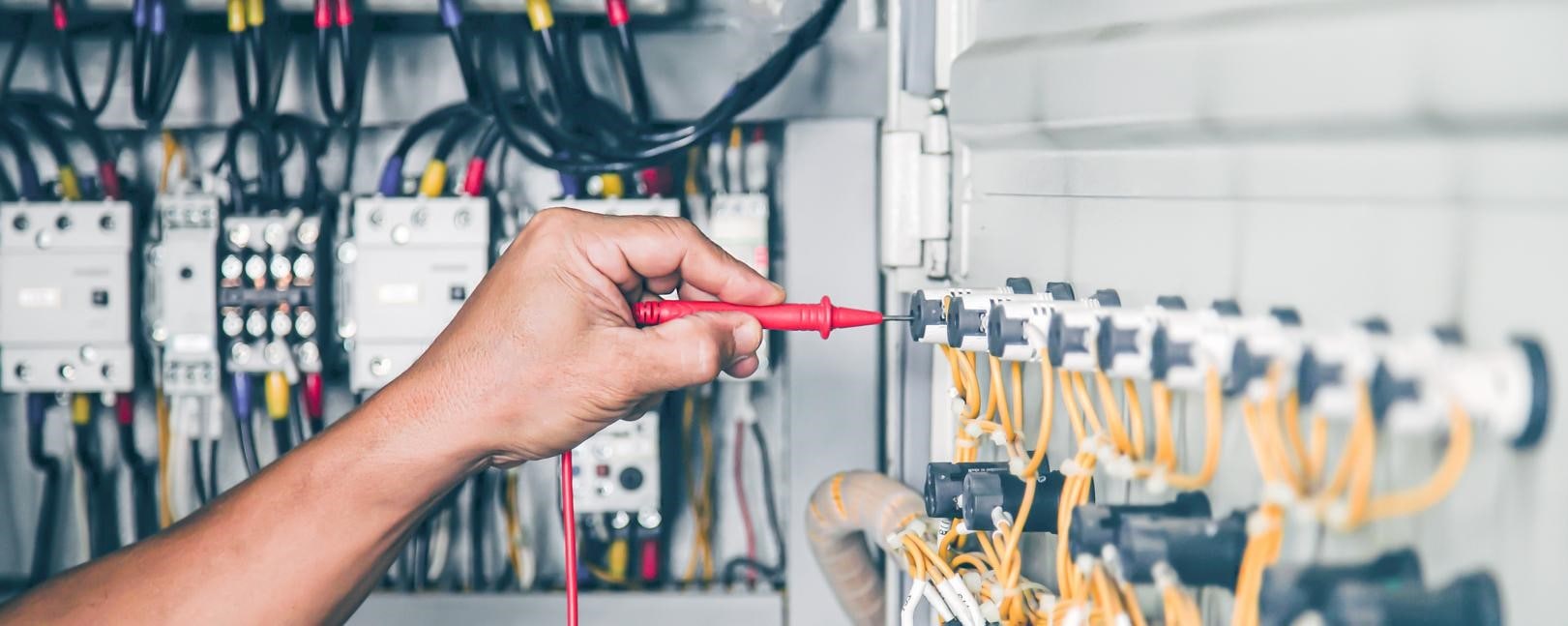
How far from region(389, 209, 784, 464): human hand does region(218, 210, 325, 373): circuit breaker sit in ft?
1.78

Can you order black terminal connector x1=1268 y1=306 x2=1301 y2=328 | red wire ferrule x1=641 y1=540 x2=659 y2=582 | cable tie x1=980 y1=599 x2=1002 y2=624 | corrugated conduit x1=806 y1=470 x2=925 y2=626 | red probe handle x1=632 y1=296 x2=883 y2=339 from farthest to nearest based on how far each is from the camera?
red wire ferrule x1=641 y1=540 x2=659 y2=582 < corrugated conduit x1=806 y1=470 x2=925 y2=626 < red probe handle x1=632 y1=296 x2=883 y2=339 < cable tie x1=980 y1=599 x2=1002 y2=624 < black terminal connector x1=1268 y1=306 x2=1301 y2=328

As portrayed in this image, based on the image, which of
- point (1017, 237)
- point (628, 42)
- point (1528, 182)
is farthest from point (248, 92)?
point (1528, 182)

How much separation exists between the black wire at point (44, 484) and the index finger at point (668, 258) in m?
1.02

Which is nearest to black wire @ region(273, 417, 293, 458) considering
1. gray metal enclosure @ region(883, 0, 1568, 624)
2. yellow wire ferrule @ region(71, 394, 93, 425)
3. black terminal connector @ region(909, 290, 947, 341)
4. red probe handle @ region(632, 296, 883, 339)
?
yellow wire ferrule @ region(71, 394, 93, 425)

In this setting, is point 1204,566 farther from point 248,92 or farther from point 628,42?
point 248,92

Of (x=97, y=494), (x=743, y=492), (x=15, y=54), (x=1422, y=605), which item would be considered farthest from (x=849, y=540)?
(x=15, y=54)

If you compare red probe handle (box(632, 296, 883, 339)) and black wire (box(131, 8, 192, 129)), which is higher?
black wire (box(131, 8, 192, 129))

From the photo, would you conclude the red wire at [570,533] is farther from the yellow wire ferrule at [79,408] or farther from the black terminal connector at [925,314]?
the yellow wire ferrule at [79,408]

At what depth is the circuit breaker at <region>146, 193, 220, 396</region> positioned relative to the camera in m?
1.43

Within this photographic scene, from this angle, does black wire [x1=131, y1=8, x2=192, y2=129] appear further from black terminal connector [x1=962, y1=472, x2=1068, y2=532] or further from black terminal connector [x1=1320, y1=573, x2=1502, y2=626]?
black terminal connector [x1=1320, y1=573, x2=1502, y2=626]

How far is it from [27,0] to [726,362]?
0.99 m

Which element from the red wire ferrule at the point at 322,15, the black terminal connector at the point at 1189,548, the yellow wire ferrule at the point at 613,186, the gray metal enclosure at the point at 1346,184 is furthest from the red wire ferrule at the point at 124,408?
the black terminal connector at the point at 1189,548

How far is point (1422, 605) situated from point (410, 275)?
121 cm

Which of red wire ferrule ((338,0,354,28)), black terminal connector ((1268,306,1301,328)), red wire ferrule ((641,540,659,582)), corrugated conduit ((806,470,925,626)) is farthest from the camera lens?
red wire ferrule ((641,540,659,582))
